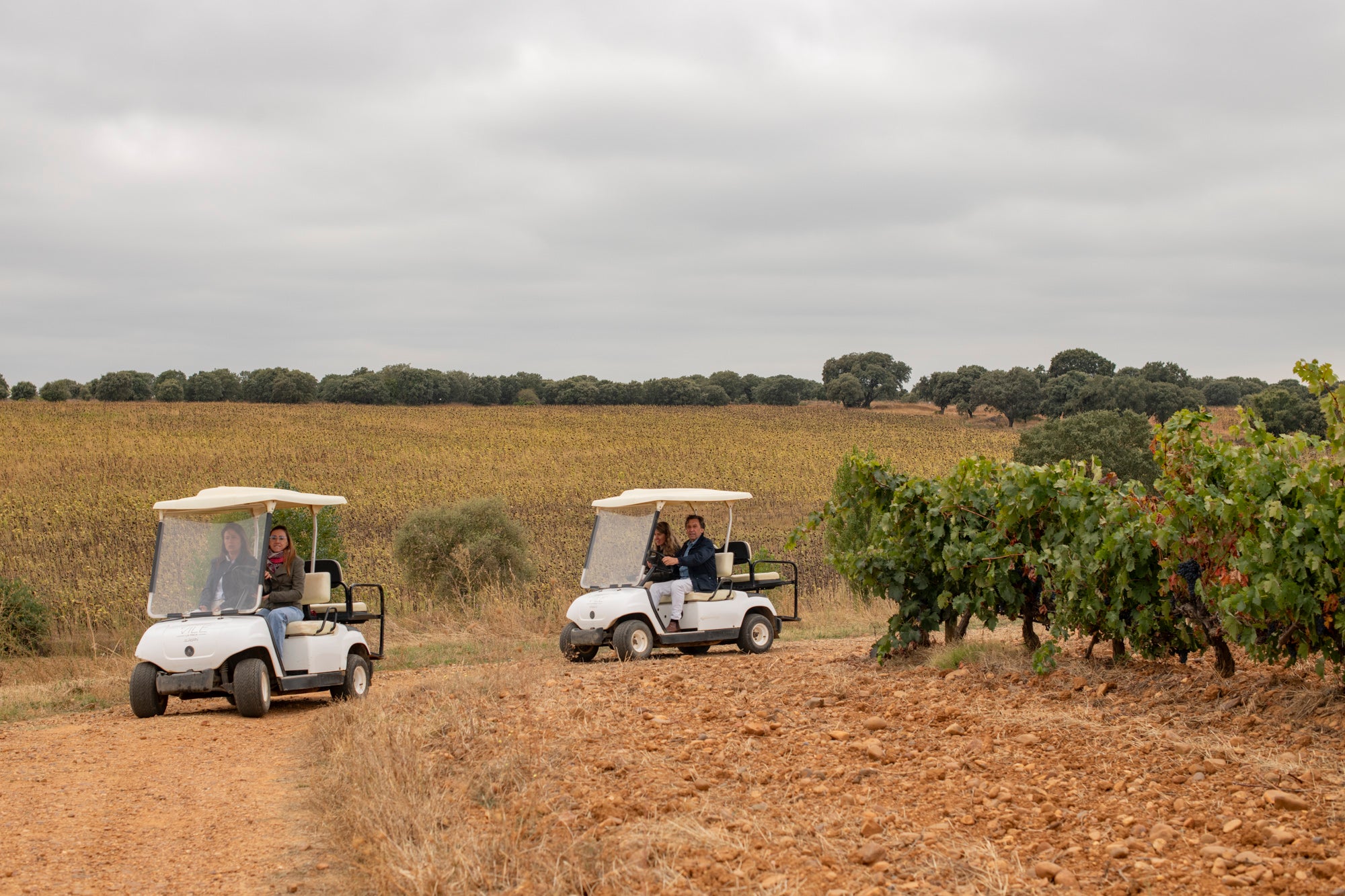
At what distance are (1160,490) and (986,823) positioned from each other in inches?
151

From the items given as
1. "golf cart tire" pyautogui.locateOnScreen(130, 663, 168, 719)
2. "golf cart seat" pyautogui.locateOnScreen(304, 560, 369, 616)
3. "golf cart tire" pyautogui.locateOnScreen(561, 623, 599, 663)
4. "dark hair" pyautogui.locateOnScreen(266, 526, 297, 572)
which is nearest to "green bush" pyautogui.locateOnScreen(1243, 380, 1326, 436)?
"golf cart tire" pyautogui.locateOnScreen(561, 623, 599, 663)

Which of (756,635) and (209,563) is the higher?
(209,563)

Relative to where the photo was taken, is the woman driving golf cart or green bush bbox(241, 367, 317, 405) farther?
green bush bbox(241, 367, 317, 405)

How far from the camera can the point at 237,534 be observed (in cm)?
1065

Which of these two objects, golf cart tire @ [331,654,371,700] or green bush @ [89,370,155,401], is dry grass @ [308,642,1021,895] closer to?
golf cart tire @ [331,654,371,700]

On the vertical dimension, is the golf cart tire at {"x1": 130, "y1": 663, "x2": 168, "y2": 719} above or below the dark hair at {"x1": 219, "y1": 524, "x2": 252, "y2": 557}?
below

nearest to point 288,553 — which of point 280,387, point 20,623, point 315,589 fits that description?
point 315,589

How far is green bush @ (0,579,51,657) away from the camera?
14.9 m

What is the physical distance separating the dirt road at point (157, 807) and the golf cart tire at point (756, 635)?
18.3ft

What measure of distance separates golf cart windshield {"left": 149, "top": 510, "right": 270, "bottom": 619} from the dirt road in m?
1.08

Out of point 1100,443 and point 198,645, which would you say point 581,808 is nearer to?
point 198,645

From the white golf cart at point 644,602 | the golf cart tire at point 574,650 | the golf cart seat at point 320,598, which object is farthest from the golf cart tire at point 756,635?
the golf cart seat at point 320,598

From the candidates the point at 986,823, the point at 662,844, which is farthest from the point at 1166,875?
the point at 662,844

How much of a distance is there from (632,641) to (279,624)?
13.2 ft
